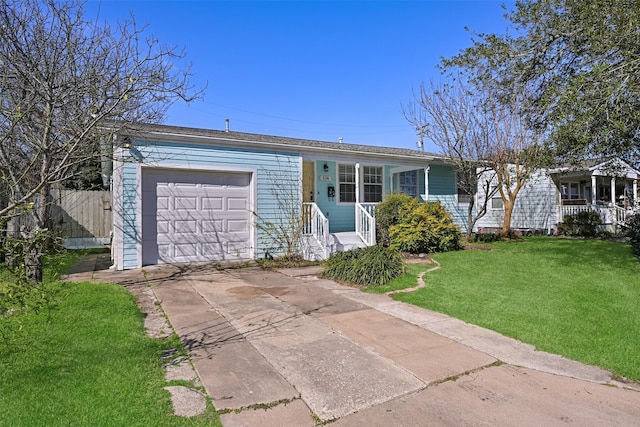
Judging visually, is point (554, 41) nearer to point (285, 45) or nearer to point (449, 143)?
point (449, 143)

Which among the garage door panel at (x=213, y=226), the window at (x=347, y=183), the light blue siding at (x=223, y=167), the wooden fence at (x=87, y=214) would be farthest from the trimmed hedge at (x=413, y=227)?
the wooden fence at (x=87, y=214)

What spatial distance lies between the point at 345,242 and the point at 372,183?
3.22 metres

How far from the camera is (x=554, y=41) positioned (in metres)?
7.30

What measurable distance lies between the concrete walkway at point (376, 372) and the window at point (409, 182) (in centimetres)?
933

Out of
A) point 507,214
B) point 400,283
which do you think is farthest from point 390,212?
point 507,214

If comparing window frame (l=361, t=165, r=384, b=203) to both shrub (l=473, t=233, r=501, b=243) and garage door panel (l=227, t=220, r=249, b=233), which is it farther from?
garage door panel (l=227, t=220, r=249, b=233)

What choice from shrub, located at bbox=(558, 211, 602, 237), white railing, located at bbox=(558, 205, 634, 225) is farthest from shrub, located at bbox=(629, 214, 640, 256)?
white railing, located at bbox=(558, 205, 634, 225)

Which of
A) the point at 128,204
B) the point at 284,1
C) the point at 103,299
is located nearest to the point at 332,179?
the point at 284,1

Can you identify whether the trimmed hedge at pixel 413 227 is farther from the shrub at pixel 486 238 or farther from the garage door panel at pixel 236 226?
the garage door panel at pixel 236 226

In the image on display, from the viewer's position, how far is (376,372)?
340 cm

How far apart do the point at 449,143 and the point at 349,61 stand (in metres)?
4.96

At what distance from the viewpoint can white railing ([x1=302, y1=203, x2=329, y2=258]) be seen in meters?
10.3

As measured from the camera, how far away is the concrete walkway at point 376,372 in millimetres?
2713

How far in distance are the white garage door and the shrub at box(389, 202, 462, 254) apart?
4.24 meters
